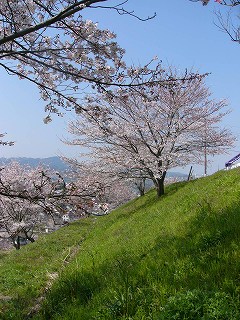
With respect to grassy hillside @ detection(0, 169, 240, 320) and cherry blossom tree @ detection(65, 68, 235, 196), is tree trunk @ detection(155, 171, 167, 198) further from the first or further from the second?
grassy hillside @ detection(0, 169, 240, 320)

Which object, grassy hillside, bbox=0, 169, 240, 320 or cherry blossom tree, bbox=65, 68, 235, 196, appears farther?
cherry blossom tree, bbox=65, 68, 235, 196

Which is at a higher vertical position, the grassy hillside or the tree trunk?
the tree trunk

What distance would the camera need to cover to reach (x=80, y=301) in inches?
214

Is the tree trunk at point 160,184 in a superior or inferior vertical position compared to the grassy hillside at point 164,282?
superior

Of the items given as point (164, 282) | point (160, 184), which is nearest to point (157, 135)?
point (160, 184)

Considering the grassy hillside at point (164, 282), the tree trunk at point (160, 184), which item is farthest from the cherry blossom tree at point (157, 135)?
the grassy hillside at point (164, 282)

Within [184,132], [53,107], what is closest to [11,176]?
[184,132]

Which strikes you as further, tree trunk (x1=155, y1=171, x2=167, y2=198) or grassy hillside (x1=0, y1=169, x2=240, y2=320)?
tree trunk (x1=155, y1=171, x2=167, y2=198)

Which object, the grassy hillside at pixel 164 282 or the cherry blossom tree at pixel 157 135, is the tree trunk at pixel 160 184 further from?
the grassy hillside at pixel 164 282

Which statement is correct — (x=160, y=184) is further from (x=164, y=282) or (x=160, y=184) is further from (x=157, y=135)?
(x=164, y=282)

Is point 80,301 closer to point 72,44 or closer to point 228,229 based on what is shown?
point 228,229

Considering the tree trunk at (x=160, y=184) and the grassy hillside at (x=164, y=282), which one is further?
Answer: the tree trunk at (x=160, y=184)

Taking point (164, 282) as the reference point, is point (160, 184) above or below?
above

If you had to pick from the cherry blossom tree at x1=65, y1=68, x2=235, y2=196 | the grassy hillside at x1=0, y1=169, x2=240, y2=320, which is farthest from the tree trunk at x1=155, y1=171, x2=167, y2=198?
the grassy hillside at x1=0, y1=169, x2=240, y2=320
